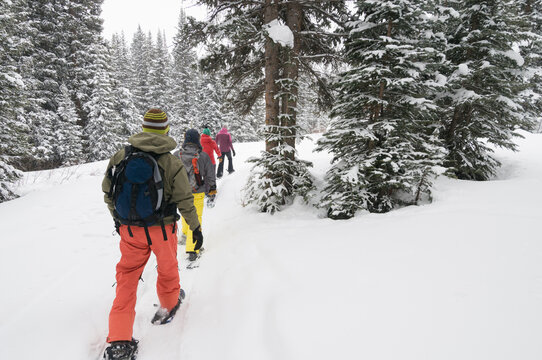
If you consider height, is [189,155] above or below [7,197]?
above

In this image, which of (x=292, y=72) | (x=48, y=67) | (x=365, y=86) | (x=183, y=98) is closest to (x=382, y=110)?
(x=365, y=86)

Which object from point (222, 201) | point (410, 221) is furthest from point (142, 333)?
→ point (222, 201)

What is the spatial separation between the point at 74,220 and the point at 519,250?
849 centimetres

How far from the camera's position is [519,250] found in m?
2.78

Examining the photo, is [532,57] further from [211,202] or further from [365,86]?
[211,202]

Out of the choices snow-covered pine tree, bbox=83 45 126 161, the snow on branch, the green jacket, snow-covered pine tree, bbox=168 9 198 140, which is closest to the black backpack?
the green jacket

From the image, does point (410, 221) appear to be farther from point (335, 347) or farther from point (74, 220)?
point (74, 220)

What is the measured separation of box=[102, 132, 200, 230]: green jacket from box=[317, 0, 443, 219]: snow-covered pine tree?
130 inches

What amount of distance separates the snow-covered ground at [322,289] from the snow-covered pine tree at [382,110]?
0.76m

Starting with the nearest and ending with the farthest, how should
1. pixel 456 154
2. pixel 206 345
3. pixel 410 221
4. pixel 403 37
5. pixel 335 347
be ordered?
pixel 335 347 < pixel 206 345 < pixel 410 221 < pixel 403 37 < pixel 456 154

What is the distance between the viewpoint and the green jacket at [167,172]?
2.66 metres

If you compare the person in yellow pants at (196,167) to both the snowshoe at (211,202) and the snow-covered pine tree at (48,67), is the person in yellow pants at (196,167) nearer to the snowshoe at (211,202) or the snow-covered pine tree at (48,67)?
the snowshoe at (211,202)

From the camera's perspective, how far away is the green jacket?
2.66 metres

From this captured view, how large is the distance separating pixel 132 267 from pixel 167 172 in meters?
1.13
